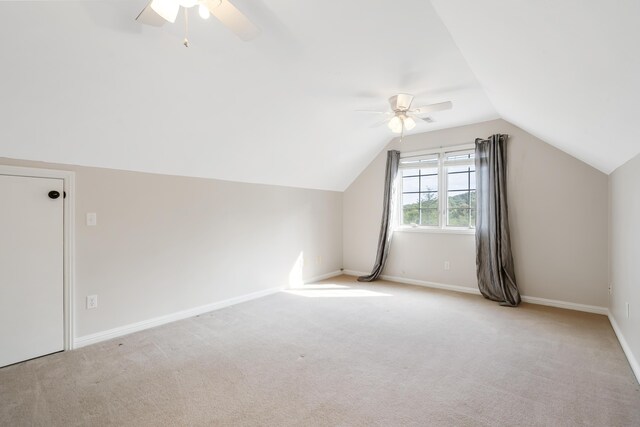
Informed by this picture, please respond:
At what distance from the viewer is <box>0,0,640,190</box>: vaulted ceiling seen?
67.8 inches

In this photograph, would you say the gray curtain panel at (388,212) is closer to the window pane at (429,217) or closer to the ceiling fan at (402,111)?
the window pane at (429,217)

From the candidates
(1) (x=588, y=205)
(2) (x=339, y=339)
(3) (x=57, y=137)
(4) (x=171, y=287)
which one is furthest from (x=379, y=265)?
(3) (x=57, y=137)

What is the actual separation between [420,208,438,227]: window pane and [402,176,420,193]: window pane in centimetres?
43

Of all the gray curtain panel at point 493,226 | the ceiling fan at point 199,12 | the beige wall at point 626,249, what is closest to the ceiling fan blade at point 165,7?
the ceiling fan at point 199,12

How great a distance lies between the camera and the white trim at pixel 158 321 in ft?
9.60

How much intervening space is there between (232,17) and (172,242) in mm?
2604

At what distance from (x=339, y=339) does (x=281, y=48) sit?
2733mm

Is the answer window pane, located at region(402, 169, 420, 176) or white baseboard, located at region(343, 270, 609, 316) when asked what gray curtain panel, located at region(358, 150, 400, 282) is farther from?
white baseboard, located at region(343, 270, 609, 316)

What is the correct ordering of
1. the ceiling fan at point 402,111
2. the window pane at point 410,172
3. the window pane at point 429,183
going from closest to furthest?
the ceiling fan at point 402,111 < the window pane at point 429,183 < the window pane at point 410,172

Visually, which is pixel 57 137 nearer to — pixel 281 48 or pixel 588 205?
pixel 281 48

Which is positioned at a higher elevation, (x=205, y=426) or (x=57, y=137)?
(x=57, y=137)

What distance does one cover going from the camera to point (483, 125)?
181 inches

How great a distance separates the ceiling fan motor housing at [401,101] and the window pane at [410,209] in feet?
7.35

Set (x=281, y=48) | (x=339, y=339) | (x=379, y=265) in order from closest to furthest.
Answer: (x=281, y=48), (x=339, y=339), (x=379, y=265)
